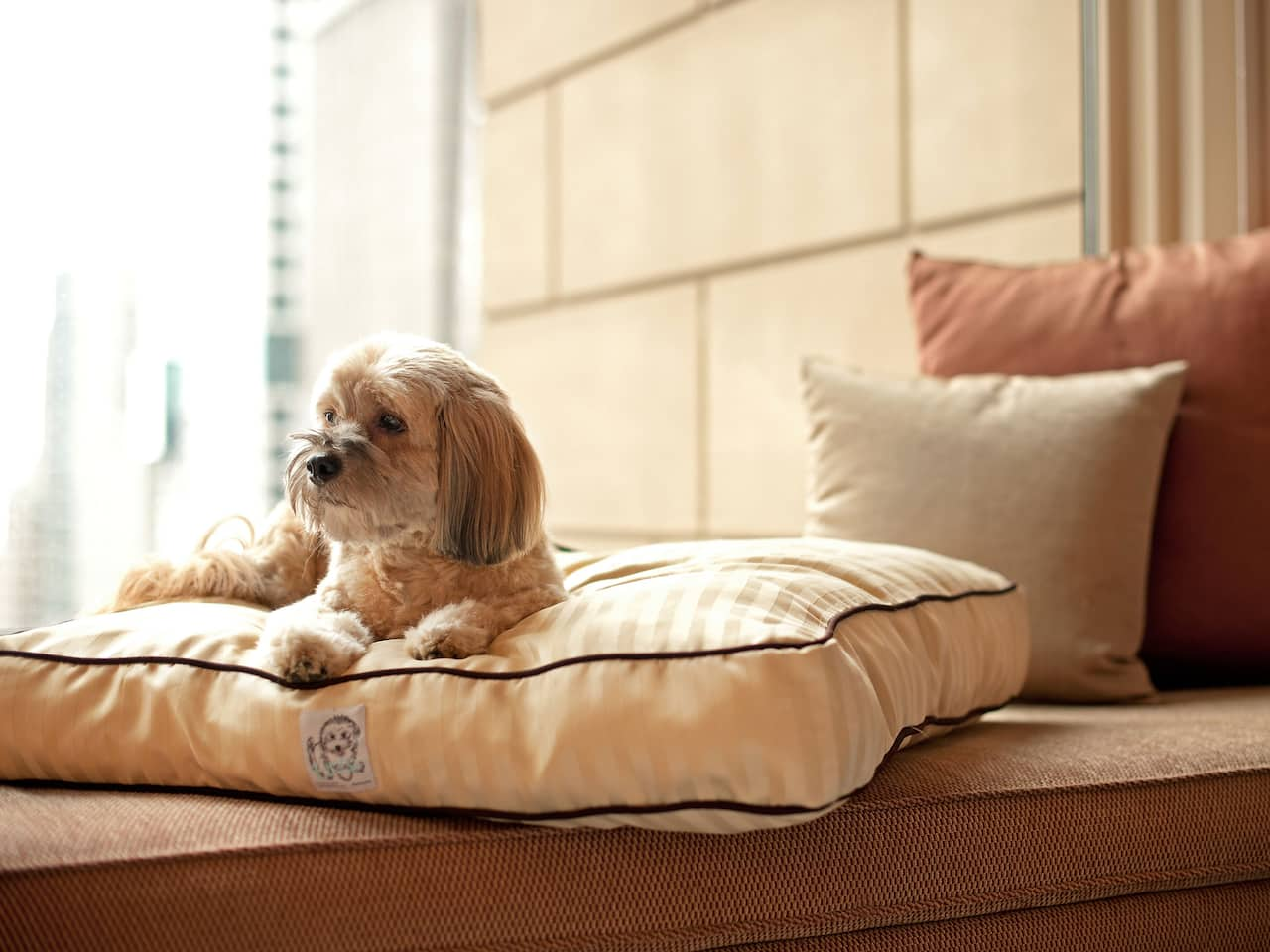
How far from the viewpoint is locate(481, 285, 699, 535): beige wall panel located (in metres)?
3.10

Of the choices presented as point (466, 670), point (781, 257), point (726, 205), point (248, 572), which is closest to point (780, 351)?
point (781, 257)

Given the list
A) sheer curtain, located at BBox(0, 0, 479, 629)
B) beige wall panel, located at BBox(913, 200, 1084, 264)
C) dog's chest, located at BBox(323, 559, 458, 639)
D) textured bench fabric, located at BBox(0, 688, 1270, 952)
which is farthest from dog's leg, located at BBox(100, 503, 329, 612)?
sheer curtain, located at BBox(0, 0, 479, 629)

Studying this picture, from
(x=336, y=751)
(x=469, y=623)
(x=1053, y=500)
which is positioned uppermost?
(x=1053, y=500)

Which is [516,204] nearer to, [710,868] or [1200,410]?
[1200,410]

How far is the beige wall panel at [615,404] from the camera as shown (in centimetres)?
310

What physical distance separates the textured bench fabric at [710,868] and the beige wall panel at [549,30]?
94.2 inches

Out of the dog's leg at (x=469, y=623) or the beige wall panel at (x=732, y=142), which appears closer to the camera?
the dog's leg at (x=469, y=623)

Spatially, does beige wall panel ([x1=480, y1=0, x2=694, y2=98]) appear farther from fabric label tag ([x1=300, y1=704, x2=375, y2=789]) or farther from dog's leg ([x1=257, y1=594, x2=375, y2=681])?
fabric label tag ([x1=300, y1=704, x2=375, y2=789])

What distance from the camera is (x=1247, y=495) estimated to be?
1.84m

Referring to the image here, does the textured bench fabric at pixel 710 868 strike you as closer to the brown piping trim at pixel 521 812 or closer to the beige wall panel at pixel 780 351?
the brown piping trim at pixel 521 812

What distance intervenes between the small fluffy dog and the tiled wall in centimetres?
142

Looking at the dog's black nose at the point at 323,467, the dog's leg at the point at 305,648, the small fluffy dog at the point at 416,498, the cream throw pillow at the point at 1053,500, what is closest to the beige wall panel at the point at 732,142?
the cream throw pillow at the point at 1053,500

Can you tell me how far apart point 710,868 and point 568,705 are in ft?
0.67

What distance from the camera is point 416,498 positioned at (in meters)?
1.34
